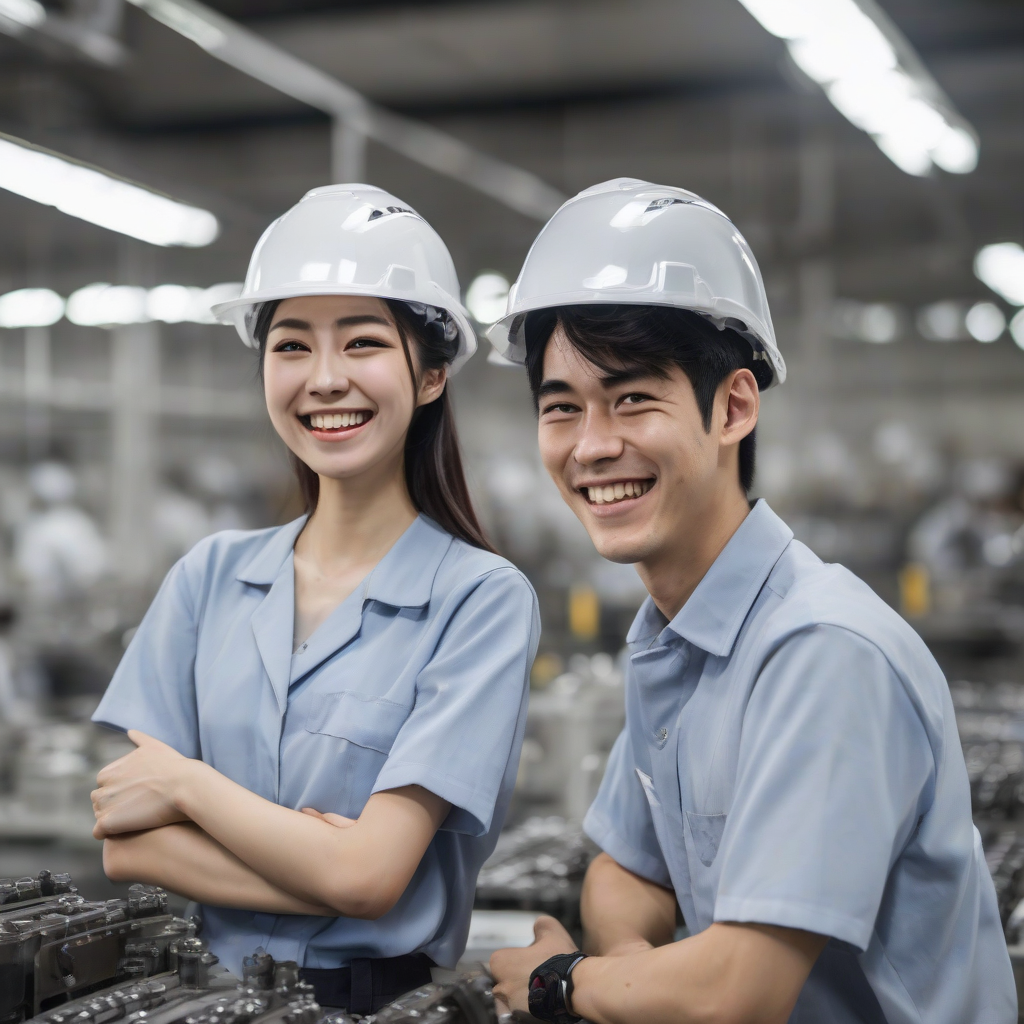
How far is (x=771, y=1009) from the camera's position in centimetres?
116


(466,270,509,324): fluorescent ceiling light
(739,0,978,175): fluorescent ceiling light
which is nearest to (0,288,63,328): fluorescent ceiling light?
(466,270,509,324): fluorescent ceiling light

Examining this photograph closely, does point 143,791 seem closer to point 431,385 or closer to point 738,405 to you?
point 431,385

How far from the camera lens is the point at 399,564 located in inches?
63.9

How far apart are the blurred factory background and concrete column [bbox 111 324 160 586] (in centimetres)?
2

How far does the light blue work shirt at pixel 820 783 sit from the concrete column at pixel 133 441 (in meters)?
4.81

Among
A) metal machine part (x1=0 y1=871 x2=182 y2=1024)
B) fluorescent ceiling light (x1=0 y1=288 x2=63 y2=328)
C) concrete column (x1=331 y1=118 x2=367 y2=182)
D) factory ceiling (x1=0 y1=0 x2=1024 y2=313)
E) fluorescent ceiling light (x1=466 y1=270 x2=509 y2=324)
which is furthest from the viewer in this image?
factory ceiling (x1=0 y1=0 x2=1024 y2=313)

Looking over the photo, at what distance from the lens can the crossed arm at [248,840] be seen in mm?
1369

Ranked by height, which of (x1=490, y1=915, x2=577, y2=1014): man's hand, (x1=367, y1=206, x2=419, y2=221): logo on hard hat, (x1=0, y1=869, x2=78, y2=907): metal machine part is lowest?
(x1=490, y1=915, x2=577, y2=1014): man's hand

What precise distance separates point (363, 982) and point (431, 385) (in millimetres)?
809

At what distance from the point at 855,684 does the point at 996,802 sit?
1.58m

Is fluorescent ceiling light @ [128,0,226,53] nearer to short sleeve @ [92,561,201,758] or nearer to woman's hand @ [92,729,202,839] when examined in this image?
short sleeve @ [92,561,201,758]

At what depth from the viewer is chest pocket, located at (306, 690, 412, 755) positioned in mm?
1492

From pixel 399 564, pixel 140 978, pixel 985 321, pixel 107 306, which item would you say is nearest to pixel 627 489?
pixel 399 564

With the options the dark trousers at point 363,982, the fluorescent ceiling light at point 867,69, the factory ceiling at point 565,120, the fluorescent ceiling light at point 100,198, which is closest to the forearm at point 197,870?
the dark trousers at point 363,982
